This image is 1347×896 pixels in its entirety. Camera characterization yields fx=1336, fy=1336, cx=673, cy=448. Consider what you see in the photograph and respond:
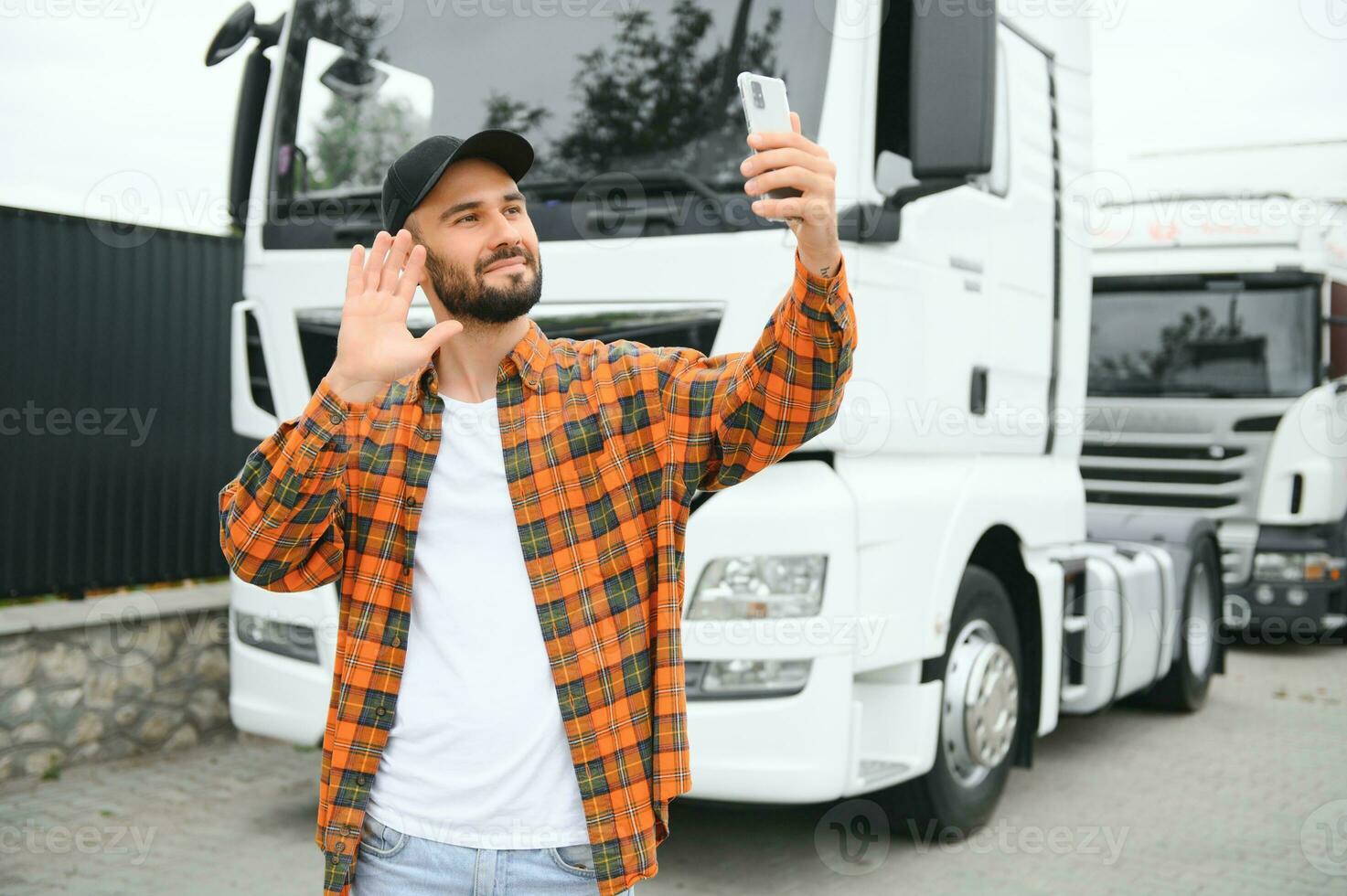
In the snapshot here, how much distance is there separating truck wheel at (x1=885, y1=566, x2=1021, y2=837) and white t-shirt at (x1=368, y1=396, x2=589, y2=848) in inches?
114

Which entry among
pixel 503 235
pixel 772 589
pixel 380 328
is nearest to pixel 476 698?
pixel 380 328

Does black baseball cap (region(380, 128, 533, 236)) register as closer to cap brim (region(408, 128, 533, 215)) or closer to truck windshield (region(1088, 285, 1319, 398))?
cap brim (region(408, 128, 533, 215))

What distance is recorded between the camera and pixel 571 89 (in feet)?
14.4

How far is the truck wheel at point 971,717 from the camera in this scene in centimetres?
502

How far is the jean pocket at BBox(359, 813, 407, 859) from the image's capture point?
Result: 219cm

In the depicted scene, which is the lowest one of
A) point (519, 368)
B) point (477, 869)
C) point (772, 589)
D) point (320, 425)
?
point (477, 869)

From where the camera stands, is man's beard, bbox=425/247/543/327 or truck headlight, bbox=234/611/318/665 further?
truck headlight, bbox=234/611/318/665

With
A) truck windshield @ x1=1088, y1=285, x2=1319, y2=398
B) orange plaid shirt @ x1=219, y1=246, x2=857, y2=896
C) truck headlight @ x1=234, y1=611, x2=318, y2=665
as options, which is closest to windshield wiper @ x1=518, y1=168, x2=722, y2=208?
truck headlight @ x1=234, y1=611, x2=318, y2=665

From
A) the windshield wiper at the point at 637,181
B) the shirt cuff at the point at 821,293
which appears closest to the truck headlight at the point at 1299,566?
the windshield wiper at the point at 637,181

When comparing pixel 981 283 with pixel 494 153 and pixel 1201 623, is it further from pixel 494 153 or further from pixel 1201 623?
pixel 1201 623

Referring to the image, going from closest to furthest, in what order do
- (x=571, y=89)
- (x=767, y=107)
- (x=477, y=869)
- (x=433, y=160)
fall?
(x=767, y=107), (x=477, y=869), (x=433, y=160), (x=571, y=89)

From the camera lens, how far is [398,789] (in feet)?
7.28

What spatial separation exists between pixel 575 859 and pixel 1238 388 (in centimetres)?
898

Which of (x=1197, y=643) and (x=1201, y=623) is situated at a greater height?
(x=1201, y=623)
